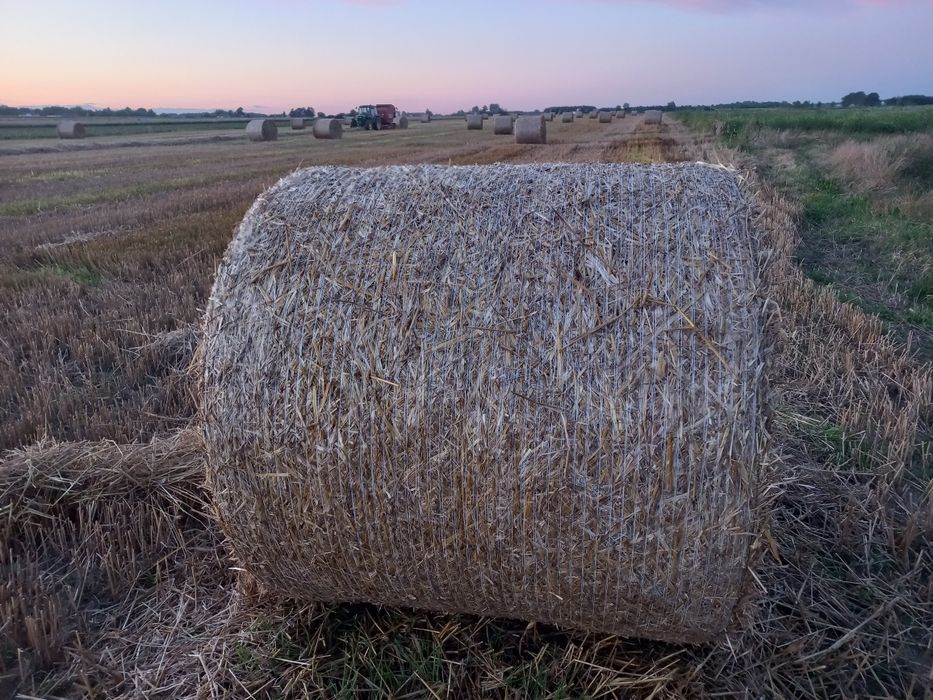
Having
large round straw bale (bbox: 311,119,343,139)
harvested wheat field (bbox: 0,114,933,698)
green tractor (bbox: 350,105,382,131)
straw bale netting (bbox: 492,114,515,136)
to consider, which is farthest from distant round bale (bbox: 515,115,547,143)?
harvested wheat field (bbox: 0,114,933,698)

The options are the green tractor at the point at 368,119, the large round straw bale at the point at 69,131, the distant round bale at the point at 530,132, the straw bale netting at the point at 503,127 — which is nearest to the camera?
the distant round bale at the point at 530,132

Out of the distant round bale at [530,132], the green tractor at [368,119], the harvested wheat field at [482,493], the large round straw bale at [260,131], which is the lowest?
the harvested wheat field at [482,493]

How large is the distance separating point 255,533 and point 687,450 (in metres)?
1.57

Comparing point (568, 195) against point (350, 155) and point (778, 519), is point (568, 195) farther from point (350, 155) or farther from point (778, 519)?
point (350, 155)

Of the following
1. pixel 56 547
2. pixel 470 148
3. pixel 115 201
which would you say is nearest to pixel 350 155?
pixel 470 148

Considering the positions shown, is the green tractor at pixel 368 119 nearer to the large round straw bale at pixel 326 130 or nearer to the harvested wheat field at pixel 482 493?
the large round straw bale at pixel 326 130

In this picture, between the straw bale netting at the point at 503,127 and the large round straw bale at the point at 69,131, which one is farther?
the large round straw bale at the point at 69,131

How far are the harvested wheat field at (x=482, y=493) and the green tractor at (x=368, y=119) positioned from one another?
141ft

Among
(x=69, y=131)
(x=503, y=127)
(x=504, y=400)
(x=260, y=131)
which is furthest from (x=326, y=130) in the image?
(x=504, y=400)

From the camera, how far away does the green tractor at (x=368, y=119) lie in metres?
43.1

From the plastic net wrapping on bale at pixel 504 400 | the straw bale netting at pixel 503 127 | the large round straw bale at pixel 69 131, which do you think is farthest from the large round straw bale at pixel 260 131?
the plastic net wrapping on bale at pixel 504 400

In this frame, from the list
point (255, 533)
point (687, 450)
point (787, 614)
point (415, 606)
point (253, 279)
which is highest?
point (253, 279)

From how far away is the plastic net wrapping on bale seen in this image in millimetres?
2096

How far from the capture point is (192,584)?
2.97 metres
